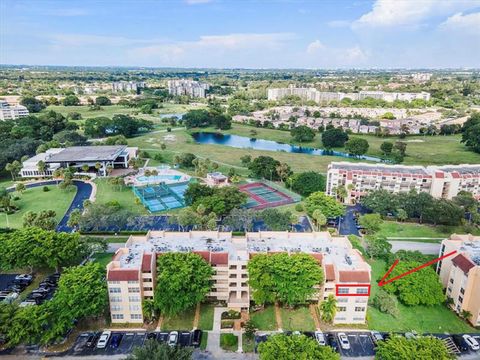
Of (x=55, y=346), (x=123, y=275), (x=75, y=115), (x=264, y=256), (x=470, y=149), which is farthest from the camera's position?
(x=75, y=115)

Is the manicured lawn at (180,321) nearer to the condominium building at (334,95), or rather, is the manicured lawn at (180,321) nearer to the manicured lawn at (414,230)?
the manicured lawn at (414,230)

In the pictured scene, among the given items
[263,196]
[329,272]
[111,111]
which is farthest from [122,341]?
[111,111]

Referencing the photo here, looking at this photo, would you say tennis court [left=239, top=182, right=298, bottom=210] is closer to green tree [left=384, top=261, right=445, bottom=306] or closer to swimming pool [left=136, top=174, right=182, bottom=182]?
swimming pool [left=136, top=174, right=182, bottom=182]

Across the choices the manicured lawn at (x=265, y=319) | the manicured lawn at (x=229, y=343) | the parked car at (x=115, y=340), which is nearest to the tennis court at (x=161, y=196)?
the parked car at (x=115, y=340)

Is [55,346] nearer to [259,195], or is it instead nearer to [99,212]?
[99,212]

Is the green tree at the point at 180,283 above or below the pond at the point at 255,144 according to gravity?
above

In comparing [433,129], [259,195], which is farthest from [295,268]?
[433,129]

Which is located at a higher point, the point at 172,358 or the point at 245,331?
the point at 172,358
